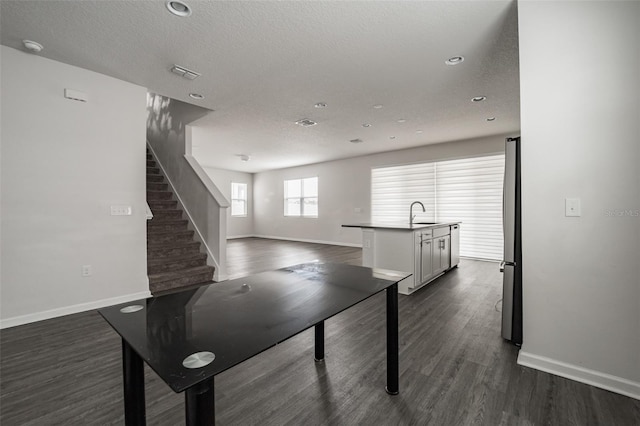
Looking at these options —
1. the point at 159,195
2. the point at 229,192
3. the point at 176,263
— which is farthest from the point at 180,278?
the point at 229,192

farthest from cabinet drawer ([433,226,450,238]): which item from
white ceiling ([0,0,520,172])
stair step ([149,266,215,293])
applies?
stair step ([149,266,215,293])

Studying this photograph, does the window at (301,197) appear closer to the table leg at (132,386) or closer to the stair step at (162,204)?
the stair step at (162,204)

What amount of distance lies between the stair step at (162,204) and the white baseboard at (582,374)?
17.7 feet

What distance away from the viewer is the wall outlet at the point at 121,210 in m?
3.26

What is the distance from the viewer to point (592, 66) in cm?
175

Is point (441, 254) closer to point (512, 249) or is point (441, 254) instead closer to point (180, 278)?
point (512, 249)

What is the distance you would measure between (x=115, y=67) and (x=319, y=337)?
3394 mm

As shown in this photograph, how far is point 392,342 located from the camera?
1647 mm

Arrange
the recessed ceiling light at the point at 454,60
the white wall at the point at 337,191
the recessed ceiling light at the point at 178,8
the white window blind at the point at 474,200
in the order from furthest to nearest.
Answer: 1. the white wall at the point at 337,191
2. the white window blind at the point at 474,200
3. the recessed ceiling light at the point at 454,60
4. the recessed ceiling light at the point at 178,8

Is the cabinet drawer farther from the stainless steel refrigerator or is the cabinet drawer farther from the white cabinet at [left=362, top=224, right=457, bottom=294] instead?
the stainless steel refrigerator

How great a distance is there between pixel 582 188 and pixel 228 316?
2.22m

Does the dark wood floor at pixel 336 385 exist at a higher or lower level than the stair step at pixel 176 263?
lower

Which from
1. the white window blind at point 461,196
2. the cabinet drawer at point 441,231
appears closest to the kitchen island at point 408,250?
the cabinet drawer at point 441,231

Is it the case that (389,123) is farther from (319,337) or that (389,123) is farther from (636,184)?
(319,337)
